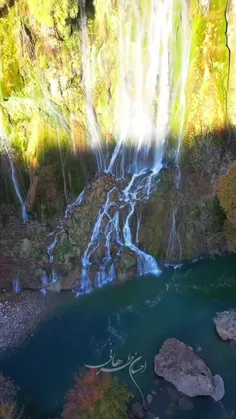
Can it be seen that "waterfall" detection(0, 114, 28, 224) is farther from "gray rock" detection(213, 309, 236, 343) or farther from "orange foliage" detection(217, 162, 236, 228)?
"gray rock" detection(213, 309, 236, 343)

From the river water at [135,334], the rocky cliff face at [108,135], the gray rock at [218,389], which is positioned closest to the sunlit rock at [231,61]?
the rocky cliff face at [108,135]

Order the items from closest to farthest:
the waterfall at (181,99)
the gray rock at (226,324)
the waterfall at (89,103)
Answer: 1. the gray rock at (226,324)
2. the waterfall at (89,103)
3. the waterfall at (181,99)

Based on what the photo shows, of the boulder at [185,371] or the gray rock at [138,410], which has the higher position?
the boulder at [185,371]

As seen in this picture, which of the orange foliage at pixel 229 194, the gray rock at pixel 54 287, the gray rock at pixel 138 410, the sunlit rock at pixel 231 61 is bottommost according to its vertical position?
the gray rock at pixel 138 410

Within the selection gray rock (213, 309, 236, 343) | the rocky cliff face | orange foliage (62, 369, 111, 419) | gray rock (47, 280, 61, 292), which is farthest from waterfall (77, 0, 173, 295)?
orange foliage (62, 369, 111, 419)

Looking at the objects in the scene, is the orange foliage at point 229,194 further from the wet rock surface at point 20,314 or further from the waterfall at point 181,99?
the wet rock surface at point 20,314

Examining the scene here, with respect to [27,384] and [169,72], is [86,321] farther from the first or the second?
[169,72]

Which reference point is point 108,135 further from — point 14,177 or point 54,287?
point 54,287
